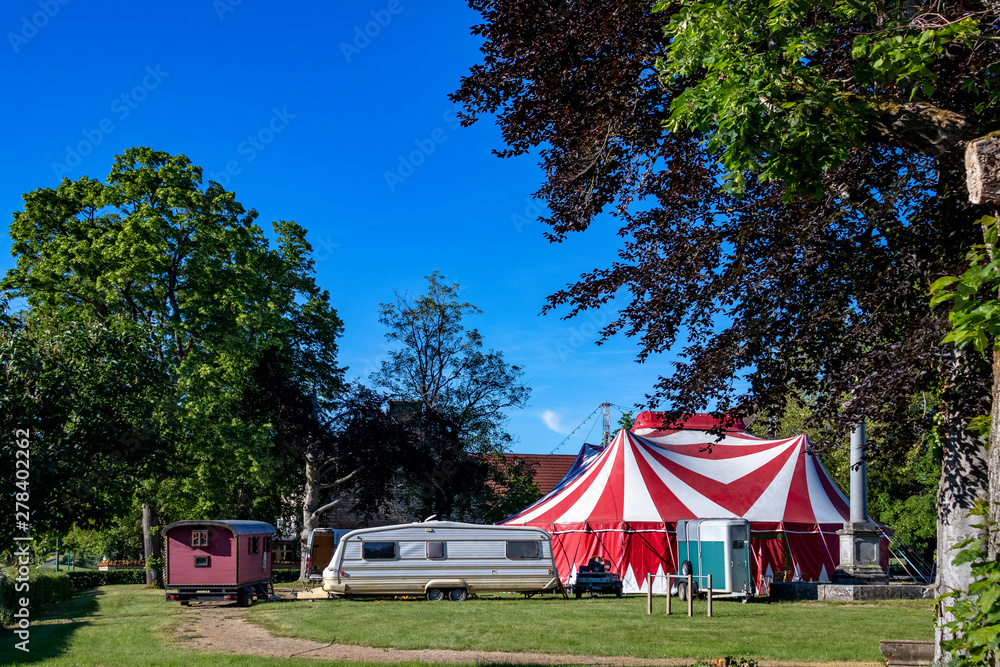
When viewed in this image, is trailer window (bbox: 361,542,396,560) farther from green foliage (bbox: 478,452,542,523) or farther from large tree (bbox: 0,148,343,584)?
green foliage (bbox: 478,452,542,523)

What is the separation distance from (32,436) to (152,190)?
20.1 metres

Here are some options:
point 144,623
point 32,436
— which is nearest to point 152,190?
point 144,623

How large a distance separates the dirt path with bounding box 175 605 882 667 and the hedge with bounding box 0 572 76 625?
3.17 m

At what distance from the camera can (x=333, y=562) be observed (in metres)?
22.0

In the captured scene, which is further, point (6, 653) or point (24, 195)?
point (24, 195)

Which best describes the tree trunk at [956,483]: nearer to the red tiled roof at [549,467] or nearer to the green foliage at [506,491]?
the green foliage at [506,491]

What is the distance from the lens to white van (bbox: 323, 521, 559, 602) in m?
21.9

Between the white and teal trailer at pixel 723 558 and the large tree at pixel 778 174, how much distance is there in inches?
462

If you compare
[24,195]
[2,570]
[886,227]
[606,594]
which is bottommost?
[606,594]

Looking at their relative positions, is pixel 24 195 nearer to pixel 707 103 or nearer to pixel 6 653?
pixel 6 653

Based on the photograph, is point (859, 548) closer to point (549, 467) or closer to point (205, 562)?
point (205, 562)

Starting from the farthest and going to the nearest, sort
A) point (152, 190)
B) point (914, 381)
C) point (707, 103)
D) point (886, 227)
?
point (152, 190) → point (886, 227) → point (914, 381) → point (707, 103)

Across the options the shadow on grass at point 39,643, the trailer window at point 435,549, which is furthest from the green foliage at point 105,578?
the shadow on grass at point 39,643

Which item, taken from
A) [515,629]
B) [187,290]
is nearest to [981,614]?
[515,629]
